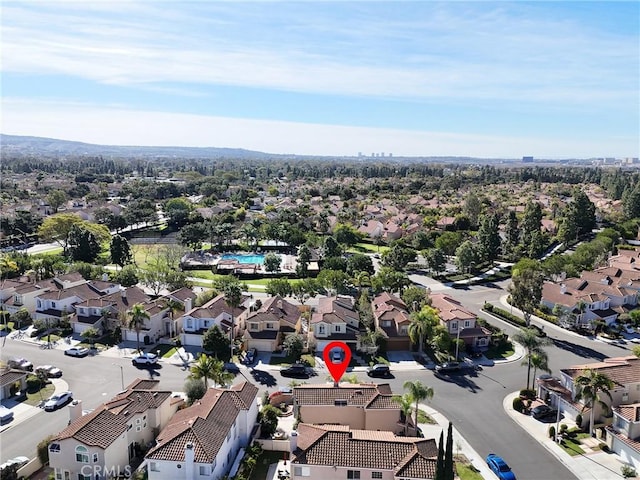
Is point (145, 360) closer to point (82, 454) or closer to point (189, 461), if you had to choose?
point (82, 454)

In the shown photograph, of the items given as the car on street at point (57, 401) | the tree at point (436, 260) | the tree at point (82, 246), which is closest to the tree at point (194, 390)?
the car on street at point (57, 401)

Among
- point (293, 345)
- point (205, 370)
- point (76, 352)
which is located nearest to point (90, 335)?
point (76, 352)

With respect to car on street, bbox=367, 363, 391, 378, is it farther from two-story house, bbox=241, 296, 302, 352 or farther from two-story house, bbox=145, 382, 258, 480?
two-story house, bbox=145, 382, 258, 480

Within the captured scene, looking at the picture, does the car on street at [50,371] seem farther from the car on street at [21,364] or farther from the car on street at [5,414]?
the car on street at [5,414]

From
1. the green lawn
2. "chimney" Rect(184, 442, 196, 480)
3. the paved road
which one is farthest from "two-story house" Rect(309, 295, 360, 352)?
"chimney" Rect(184, 442, 196, 480)

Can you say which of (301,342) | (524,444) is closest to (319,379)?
(301,342)

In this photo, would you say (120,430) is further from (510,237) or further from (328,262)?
(510,237)
